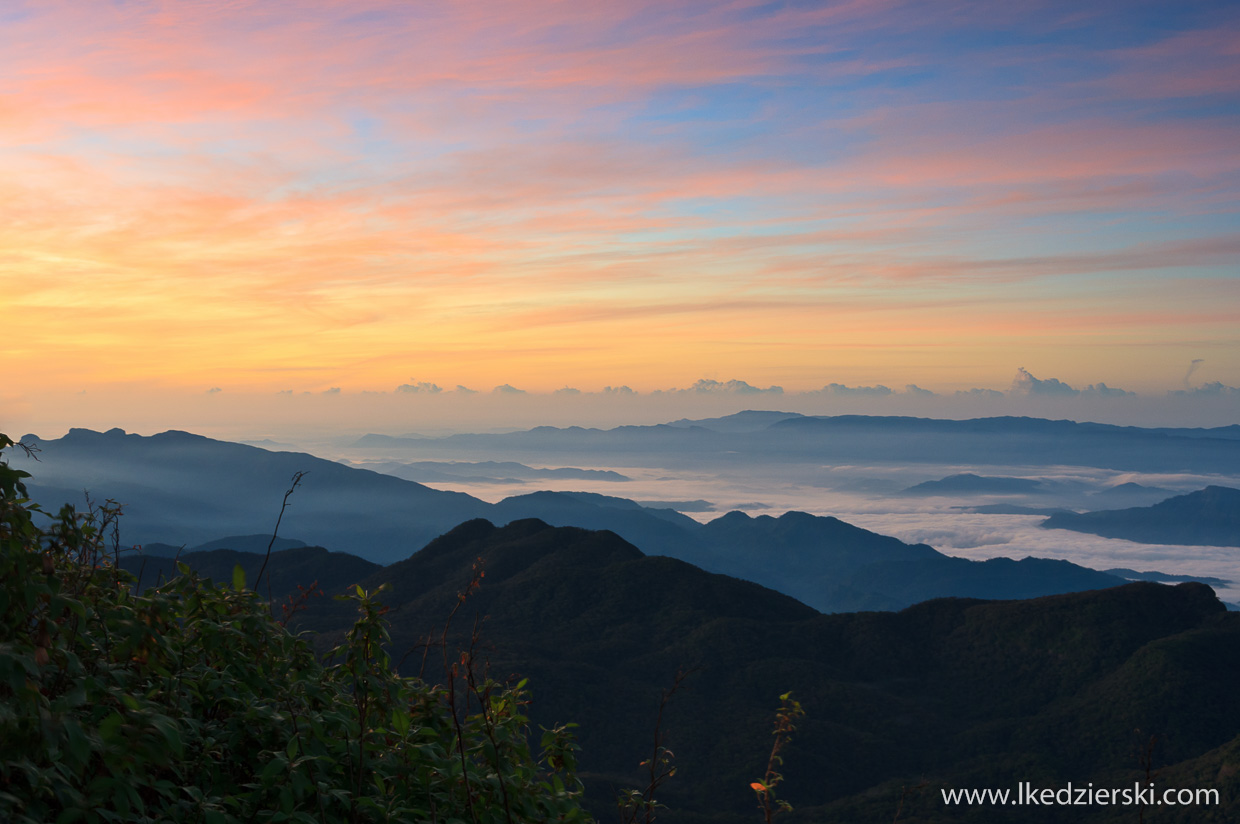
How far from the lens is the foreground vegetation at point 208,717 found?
3.45m

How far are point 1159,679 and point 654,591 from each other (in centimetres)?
4155

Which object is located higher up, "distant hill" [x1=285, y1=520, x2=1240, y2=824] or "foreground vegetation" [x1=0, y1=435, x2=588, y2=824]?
"foreground vegetation" [x1=0, y1=435, x2=588, y2=824]

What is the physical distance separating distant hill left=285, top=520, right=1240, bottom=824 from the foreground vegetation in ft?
118

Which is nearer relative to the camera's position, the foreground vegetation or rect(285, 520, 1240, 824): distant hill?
the foreground vegetation

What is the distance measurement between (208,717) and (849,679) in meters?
66.2

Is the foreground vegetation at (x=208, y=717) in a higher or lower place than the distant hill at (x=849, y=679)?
higher

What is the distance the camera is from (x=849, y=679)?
64562mm

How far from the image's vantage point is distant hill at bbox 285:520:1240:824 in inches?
1918

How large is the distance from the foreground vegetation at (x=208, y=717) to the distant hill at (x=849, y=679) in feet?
118

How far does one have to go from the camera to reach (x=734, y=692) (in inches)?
2370

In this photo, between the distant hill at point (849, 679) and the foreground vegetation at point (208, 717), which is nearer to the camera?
the foreground vegetation at point (208, 717)

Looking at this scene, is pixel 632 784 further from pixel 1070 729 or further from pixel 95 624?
pixel 95 624

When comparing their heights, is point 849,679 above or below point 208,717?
below

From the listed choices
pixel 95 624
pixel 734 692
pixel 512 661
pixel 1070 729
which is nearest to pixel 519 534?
pixel 512 661
